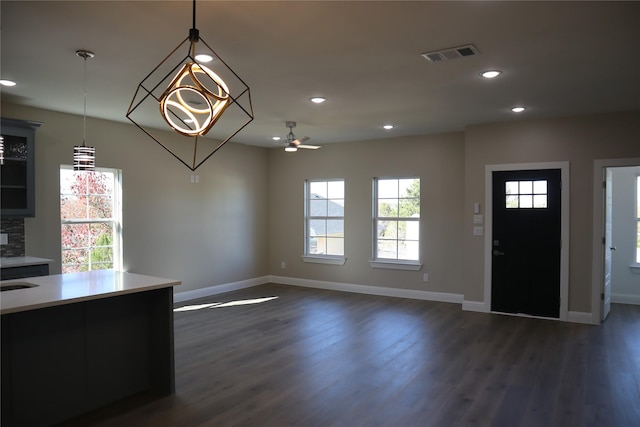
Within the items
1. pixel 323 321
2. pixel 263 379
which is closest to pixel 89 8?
pixel 263 379

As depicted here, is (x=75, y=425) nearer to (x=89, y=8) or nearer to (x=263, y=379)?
(x=263, y=379)

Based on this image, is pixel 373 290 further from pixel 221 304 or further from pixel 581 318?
pixel 581 318

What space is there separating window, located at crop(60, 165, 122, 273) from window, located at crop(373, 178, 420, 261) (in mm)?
4117

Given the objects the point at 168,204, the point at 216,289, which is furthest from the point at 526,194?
→ the point at 168,204

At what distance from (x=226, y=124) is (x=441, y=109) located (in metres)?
2.88

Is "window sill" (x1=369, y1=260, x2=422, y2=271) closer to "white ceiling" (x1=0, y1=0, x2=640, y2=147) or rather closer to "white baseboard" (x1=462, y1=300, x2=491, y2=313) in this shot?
"white baseboard" (x1=462, y1=300, x2=491, y2=313)

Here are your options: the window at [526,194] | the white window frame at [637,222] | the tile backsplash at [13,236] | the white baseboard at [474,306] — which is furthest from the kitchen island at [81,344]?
the white window frame at [637,222]

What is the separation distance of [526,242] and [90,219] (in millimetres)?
5825

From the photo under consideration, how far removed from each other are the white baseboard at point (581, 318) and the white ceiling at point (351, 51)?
2.52 m

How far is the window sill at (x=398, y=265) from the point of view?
23.5ft

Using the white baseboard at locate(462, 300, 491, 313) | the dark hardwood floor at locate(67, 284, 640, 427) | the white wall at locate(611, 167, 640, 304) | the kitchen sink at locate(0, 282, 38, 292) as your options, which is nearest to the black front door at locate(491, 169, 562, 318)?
the white baseboard at locate(462, 300, 491, 313)

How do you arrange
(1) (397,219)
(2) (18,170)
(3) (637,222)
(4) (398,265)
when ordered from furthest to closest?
(1) (397,219) < (4) (398,265) < (3) (637,222) < (2) (18,170)

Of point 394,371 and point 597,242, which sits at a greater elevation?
point 597,242

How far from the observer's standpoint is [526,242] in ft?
19.3
